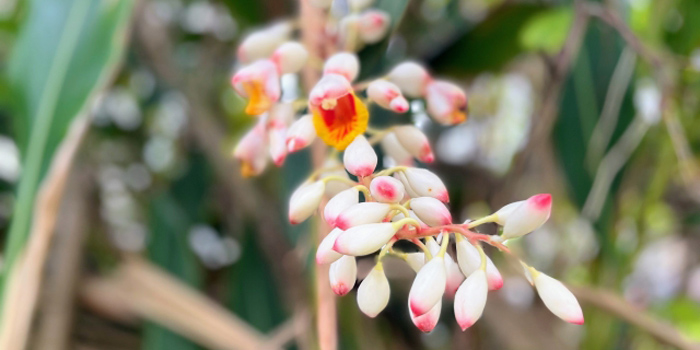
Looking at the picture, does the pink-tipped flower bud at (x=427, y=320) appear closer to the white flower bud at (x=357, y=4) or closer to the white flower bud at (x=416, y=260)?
the white flower bud at (x=416, y=260)

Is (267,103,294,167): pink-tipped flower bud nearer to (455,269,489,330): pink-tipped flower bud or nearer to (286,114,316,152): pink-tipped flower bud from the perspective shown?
(286,114,316,152): pink-tipped flower bud

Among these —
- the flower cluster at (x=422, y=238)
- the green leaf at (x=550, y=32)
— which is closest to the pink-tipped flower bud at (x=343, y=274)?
the flower cluster at (x=422, y=238)

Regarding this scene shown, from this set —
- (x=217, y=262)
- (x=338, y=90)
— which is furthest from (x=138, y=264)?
(x=338, y=90)

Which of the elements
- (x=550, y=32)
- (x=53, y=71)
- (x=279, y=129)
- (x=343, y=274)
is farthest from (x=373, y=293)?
(x=550, y=32)

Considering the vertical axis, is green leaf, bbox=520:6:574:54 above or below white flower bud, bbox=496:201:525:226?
above

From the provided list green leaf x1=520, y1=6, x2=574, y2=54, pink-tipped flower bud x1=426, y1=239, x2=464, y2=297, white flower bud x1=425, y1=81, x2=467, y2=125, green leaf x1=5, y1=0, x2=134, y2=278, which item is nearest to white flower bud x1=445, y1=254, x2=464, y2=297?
pink-tipped flower bud x1=426, y1=239, x2=464, y2=297
